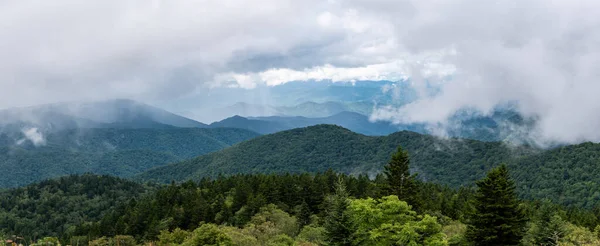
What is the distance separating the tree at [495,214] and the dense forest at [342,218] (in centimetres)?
9

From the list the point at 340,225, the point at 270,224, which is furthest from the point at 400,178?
the point at 340,225

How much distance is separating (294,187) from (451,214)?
107 feet

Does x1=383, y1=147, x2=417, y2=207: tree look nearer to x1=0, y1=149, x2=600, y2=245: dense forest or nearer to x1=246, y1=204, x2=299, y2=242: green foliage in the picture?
x1=0, y1=149, x2=600, y2=245: dense forest

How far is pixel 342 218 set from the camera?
34.9m

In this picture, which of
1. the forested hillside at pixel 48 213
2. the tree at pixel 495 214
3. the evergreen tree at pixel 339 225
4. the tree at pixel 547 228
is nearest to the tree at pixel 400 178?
the tree at pixel 547 228

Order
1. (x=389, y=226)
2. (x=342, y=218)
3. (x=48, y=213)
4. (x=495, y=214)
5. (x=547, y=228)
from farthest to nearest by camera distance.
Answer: (x=48, y=213) → (x=547, y=228) → (x=495, y=214) → (x=389, y=226) → (x=342, y=218)

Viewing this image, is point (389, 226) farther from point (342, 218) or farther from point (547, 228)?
point (547, 228)

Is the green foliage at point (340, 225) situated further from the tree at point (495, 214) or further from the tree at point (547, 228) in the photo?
the tree at point (547, 228)

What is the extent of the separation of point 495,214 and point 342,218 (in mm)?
16291

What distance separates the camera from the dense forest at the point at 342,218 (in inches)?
1439

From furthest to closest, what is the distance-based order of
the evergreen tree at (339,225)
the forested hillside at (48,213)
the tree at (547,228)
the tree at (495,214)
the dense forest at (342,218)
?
the forested hillside at (48,213)
the tree at (547,228)
the tree at (495,214)
the dense forest at (342,218)
the evergreen tree at (339,225)

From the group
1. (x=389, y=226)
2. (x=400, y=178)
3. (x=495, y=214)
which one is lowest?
(x=389, y=226)

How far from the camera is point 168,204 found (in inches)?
4345

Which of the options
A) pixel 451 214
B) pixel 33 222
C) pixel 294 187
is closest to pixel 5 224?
pixel 33 222
